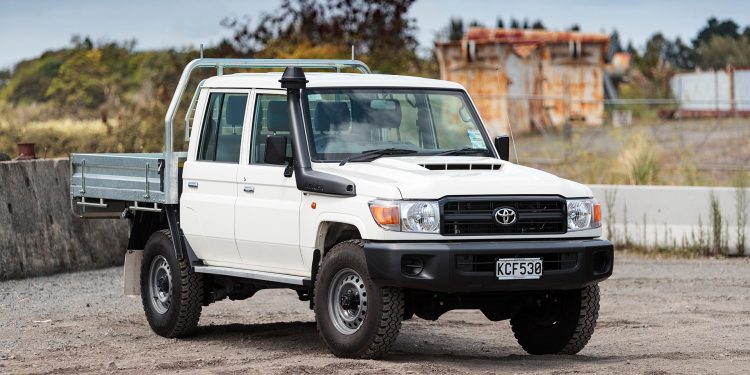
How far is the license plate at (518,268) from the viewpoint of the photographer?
9.34 m

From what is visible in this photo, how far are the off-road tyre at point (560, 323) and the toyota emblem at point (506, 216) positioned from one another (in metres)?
1.03

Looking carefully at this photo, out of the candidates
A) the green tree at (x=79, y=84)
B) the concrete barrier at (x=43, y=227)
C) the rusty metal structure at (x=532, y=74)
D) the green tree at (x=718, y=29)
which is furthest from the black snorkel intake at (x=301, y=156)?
the green tree at (x=718, y=29)

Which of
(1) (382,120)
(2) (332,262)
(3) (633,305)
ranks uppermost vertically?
(1) (382,120)

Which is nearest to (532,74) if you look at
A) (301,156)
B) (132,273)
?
(132,273)

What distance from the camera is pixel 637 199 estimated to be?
59.9 ft

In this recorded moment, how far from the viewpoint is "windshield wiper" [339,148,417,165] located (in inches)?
Result: 399

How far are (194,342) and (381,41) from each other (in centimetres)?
2083

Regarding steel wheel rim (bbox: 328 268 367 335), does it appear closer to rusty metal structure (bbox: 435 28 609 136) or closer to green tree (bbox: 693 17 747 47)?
rusty metal structure (bbox: 435 28 609 136)

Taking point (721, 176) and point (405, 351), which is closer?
point (405, 351)

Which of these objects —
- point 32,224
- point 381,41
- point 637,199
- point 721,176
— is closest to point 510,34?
point 381,41

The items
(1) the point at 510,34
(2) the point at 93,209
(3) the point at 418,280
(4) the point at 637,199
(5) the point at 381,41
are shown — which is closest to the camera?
(3) the point at 418,280

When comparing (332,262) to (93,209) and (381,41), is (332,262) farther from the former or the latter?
(381,41)

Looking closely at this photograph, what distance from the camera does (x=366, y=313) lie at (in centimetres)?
948

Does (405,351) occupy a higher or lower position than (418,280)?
lower
